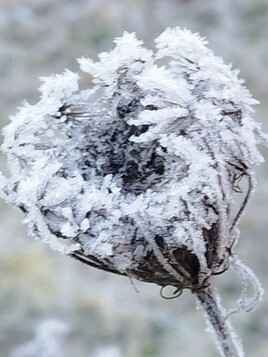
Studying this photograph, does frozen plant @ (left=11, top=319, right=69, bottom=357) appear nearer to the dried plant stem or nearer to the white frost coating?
the dried plant stem

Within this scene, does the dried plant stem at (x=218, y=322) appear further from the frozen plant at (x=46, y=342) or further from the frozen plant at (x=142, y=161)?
the frozen plant at (x=46, y=342)

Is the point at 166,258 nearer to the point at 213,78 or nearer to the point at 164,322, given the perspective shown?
the point at 213,78

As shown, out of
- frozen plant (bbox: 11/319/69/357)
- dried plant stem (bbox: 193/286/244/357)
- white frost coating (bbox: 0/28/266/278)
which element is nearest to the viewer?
white frost coating (bbox: 0/28/266/278)

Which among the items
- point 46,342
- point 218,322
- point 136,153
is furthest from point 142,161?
point 46,342

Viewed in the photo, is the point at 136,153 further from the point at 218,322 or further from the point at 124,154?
the point at 218,322

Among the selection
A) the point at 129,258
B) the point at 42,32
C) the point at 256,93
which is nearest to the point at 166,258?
the point at 129,258

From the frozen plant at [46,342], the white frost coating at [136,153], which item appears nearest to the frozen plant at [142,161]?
the white frost coating at [136,153]

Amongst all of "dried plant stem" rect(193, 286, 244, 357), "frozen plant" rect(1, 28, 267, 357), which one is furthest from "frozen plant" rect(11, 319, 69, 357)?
"frozen plant" rect(1, 28, 267, 357)
